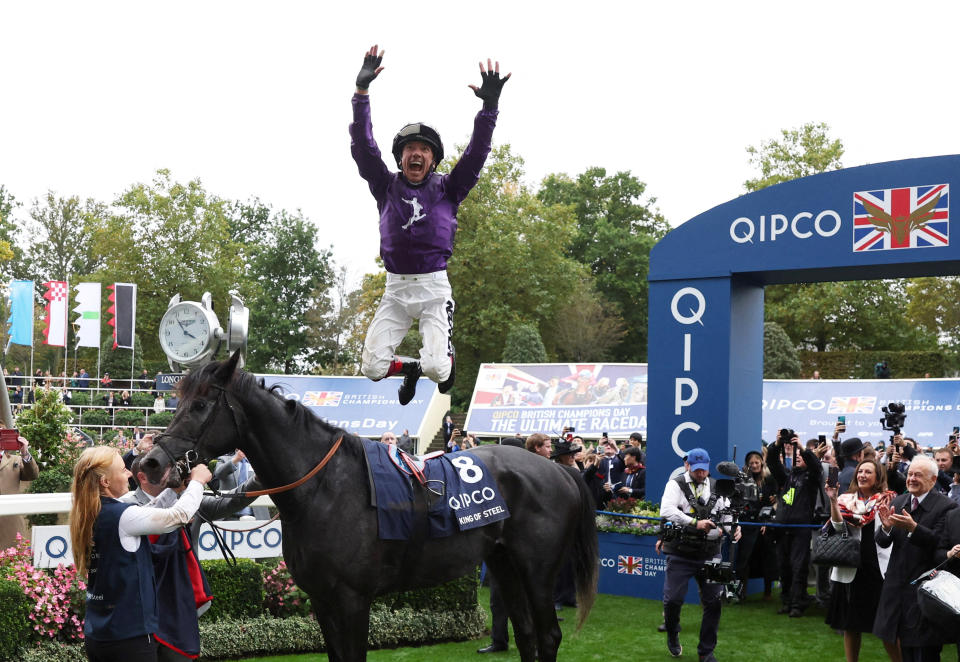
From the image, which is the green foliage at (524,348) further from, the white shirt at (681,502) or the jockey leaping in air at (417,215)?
the jockey leaping in air at (417,215)

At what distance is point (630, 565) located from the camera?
11047 mm

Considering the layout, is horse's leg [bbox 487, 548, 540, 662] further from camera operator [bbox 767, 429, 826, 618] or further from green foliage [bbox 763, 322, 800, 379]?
green foliage [bbox 763, 322, 800, 379]

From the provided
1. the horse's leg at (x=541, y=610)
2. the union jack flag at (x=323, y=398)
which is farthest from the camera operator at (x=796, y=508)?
the union jack flag at (x=323, y=398)

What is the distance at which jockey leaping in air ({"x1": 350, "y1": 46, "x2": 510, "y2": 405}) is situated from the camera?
4.93m

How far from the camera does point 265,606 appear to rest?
7.83m

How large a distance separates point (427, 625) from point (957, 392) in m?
16.0

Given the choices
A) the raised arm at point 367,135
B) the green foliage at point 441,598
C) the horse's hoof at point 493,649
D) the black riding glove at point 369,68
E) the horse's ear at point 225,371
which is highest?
the black riding glove at point 369,68

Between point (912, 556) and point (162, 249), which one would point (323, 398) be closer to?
point (162, 249)

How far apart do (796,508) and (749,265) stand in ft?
8.97

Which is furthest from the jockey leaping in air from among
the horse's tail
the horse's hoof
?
the horse's hoof

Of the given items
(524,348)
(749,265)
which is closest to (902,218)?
(749,265)

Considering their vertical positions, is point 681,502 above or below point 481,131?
below

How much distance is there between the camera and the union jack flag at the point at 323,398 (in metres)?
25.9

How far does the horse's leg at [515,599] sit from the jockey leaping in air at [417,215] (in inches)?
54.5
